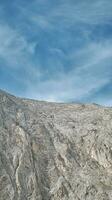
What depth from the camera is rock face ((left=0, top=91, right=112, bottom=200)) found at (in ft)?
168

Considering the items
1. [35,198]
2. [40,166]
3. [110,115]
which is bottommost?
[35,198]

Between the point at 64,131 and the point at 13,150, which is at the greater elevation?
the point at 64,131

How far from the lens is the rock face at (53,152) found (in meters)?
51.2

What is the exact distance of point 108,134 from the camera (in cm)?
6081

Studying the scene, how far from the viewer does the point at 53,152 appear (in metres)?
57.8

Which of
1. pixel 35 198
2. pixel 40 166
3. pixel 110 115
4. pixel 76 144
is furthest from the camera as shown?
pixel 110 115

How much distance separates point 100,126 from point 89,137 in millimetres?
3044

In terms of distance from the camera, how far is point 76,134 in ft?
203

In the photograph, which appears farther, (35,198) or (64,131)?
(64,131)

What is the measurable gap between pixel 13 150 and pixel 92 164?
36.1ft

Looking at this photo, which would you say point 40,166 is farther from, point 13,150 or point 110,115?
point 110,115

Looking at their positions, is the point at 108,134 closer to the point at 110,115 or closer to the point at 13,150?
the point at 110,115

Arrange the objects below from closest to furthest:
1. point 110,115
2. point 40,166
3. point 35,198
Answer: point 35,198 → point 40,166 → point 110,115

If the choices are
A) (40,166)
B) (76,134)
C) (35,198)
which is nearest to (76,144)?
(76,134)
